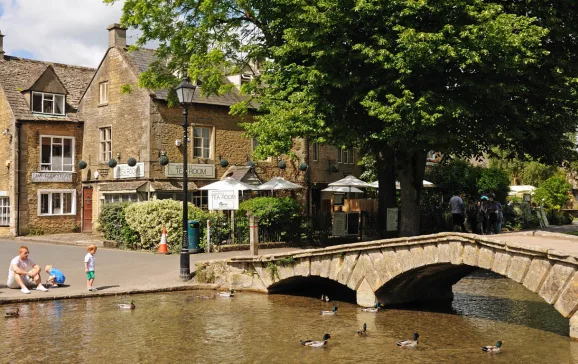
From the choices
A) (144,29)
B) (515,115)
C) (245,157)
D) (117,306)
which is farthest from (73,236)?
(515,115)

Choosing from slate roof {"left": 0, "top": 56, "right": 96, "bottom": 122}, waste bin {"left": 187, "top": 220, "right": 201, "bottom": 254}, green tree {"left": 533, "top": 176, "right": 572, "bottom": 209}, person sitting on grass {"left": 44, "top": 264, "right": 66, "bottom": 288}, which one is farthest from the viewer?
green tree {"left": 533, "top": 176, "right": 572, "bottom": 209}

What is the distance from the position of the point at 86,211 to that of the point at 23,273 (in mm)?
20002

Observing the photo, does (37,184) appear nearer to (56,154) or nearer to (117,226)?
(56,154)

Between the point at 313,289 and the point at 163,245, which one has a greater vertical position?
the point at 163,245

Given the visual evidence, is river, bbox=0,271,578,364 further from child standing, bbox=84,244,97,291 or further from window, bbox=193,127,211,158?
window, bbox=193,127,211,158

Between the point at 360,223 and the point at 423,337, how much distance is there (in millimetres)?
15827

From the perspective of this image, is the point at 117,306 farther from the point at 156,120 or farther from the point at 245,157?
the point at 245,157

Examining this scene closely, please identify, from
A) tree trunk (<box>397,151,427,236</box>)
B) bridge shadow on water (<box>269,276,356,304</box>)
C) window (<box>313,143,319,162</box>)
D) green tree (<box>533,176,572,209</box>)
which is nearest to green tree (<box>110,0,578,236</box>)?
tree trunk (<box>397,151,427,236</box>)

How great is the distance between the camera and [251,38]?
25.9m

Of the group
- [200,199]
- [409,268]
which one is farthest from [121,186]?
[409,268]

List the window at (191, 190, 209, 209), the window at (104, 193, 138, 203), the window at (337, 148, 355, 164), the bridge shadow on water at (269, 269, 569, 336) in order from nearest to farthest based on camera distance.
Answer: the bridge shadow on water at (269, 269, 569, 336) → the window at (104, 193, 138, 203) → the window at (191, 190, 209, 209) → the window at (337, 148, 355, 164)

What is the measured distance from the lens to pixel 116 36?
113 ft

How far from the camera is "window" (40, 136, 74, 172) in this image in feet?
114

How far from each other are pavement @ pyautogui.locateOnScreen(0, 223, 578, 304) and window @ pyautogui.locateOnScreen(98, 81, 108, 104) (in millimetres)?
9574
